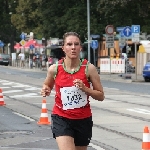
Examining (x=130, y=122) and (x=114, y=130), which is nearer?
(x=114, y=130)

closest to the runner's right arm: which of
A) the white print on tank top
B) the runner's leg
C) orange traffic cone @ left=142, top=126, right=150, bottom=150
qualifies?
the white print on tank top

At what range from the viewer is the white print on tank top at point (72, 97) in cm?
690

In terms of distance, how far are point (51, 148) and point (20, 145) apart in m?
0.74

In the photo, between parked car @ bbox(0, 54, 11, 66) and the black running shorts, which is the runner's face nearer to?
the black running shorts

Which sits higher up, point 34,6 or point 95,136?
point 34,6

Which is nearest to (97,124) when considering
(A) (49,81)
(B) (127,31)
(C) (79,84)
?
(A) (49,81)

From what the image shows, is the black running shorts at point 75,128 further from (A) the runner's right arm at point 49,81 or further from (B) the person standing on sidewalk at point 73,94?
(A) the runner's right arm at point 49,81

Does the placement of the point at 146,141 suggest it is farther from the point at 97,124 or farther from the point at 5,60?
the point at 5,60

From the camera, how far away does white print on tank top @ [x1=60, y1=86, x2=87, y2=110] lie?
6902mm

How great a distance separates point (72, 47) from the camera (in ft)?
22.5

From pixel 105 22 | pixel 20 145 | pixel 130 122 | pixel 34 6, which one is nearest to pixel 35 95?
pixel 130 122

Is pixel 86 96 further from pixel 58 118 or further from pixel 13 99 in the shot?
pixel 13 99

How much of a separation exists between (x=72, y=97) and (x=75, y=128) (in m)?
0.34

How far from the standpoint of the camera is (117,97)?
83.8ft
